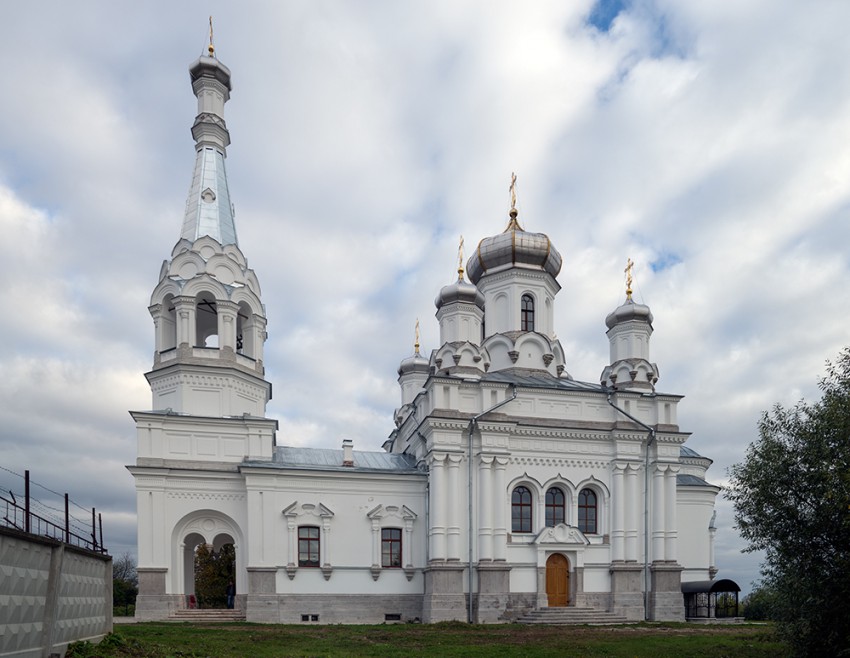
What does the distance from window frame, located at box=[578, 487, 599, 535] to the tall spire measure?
17314 millimetres

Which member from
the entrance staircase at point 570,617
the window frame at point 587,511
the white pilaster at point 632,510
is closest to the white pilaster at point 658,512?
the white pilaster at point 632,510

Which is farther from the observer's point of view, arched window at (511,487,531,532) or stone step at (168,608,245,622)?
arched window at (511,487,531,532)

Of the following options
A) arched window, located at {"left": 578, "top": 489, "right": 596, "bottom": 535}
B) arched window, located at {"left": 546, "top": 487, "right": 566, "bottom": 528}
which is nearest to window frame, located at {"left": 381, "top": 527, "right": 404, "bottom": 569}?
arched window, located at {"left": 546, "top": 487, "right": 566, "bottom": 528}

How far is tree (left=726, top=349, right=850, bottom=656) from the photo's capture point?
12.9 m

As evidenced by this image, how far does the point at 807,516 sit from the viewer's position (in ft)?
44.5

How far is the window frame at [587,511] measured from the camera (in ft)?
90.8

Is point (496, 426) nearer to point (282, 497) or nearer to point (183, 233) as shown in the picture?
point (282, 497)

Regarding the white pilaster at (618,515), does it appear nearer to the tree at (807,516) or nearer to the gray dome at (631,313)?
the gray dome at (631,313)

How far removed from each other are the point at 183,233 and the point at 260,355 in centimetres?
582

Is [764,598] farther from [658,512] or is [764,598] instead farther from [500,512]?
[658,512]

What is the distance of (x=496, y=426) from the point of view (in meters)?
26.5

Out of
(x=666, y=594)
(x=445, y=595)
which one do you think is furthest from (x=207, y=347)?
(x=666, y=594)

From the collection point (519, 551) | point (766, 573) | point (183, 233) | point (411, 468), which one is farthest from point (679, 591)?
point (183, 233)

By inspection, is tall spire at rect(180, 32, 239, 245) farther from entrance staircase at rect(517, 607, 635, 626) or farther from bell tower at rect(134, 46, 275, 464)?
entrance staircase at rect(517, 607, 635, 626)
